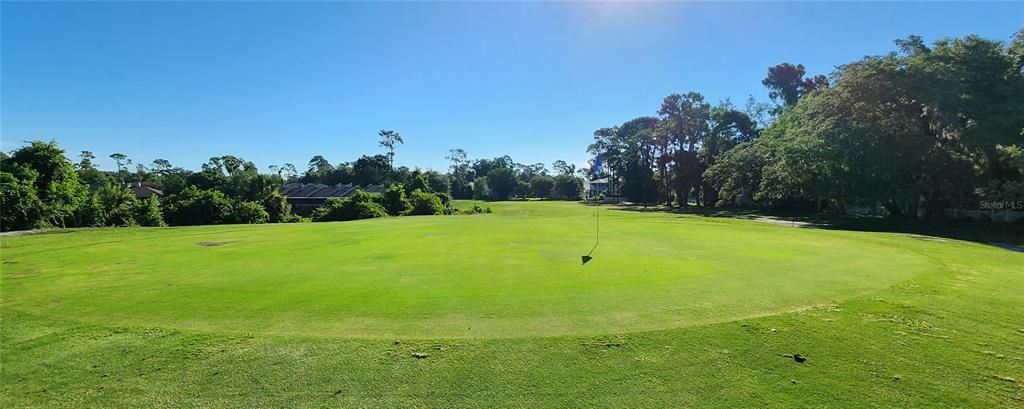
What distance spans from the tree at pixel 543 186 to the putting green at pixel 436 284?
10855cm

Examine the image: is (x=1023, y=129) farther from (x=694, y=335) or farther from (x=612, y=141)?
(x=612, y=141)

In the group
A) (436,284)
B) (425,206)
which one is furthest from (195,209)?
(436,284)

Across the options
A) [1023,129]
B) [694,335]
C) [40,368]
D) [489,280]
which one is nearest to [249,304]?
[40,368]

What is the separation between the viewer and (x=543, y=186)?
4838 inches

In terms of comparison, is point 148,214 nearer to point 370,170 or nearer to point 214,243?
point 214,243

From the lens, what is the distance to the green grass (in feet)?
12.9

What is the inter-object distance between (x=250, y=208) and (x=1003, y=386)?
3856 centimetres

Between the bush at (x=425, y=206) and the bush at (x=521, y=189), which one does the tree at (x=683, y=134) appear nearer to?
the bush at (x=425, y=206)

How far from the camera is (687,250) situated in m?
12.3

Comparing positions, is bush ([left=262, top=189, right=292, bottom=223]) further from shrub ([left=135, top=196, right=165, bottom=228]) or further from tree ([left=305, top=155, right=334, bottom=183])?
tree ([left=305, top=155, right=334, bottom=183])

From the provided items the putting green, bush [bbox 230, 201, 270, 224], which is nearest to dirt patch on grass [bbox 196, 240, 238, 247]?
the putting green

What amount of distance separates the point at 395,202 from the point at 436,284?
36156 mm

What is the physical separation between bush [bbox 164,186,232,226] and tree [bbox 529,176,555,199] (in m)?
94.7

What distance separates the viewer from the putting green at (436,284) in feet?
19.0
